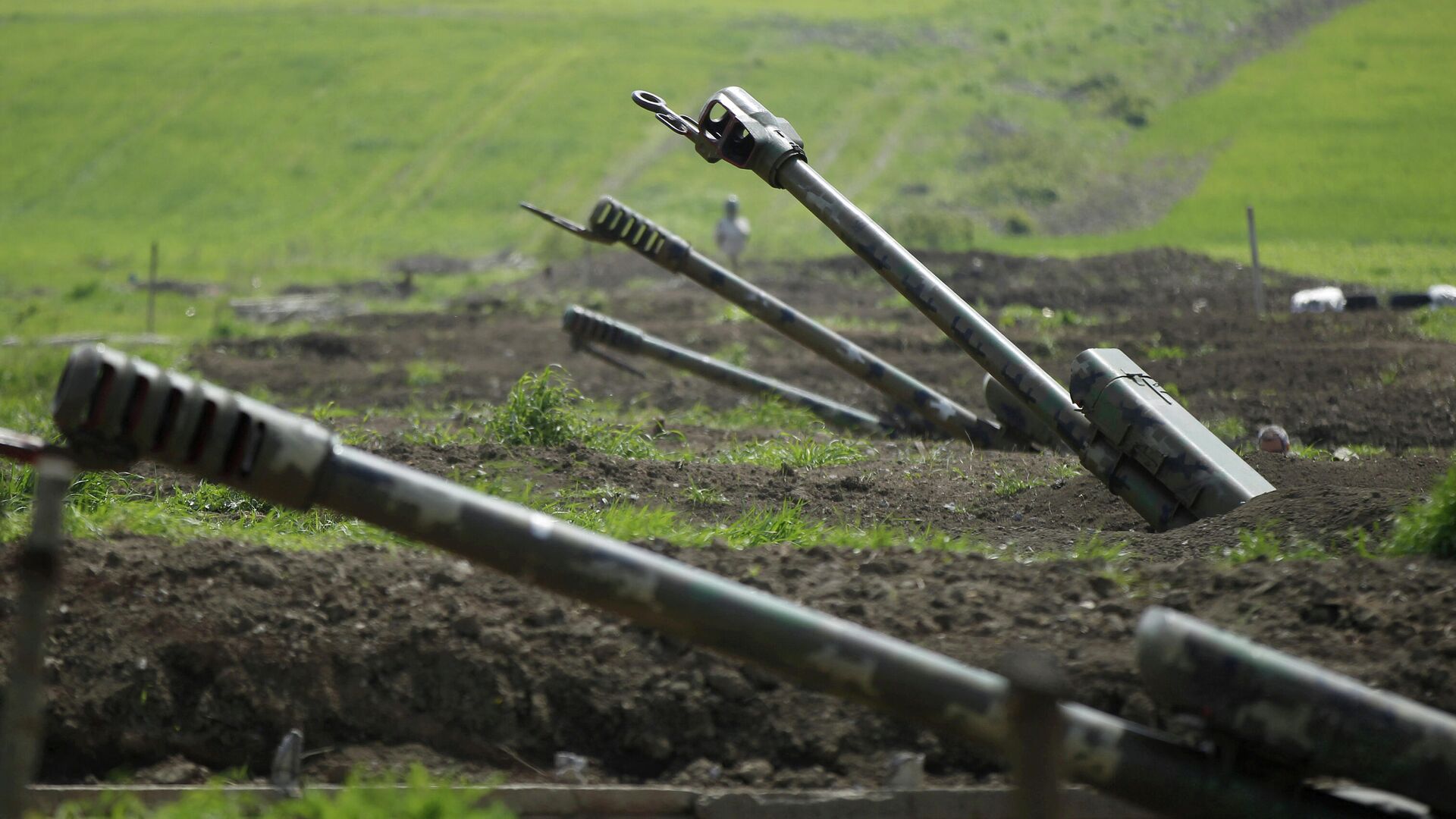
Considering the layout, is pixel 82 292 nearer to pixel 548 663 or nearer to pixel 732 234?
pixel 732 234

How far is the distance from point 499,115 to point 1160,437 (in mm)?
47240

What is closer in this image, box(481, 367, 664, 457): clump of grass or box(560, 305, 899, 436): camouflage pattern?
box(481, 367, 664, 457): clump of grass

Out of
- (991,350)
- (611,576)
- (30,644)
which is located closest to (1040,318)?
(991,350)

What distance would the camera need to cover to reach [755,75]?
52250 millimetres

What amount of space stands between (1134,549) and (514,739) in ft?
10.0

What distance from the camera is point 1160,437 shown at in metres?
6.98

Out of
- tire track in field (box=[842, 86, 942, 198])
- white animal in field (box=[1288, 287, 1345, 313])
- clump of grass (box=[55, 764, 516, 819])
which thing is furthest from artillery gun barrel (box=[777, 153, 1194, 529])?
tire track in field (box=[842, 86, 942, 198])

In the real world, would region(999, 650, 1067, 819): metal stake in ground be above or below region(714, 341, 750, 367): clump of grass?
above

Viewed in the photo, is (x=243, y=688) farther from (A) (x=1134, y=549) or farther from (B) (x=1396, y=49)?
(B) (x=1396, y=49)

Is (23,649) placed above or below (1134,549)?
above

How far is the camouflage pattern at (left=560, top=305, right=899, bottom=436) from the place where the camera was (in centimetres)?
1140

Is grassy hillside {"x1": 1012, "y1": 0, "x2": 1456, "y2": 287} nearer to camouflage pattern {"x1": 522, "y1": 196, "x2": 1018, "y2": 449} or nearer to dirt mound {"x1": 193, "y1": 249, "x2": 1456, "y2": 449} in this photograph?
dirt mound {"x1": 193, "y1": 249, "x2": 1456, "y2": 449}

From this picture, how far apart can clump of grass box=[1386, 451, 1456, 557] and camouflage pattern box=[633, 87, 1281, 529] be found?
1.68 m

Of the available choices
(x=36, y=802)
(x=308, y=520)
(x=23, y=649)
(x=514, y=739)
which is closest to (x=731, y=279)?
(x=308, y=520)
